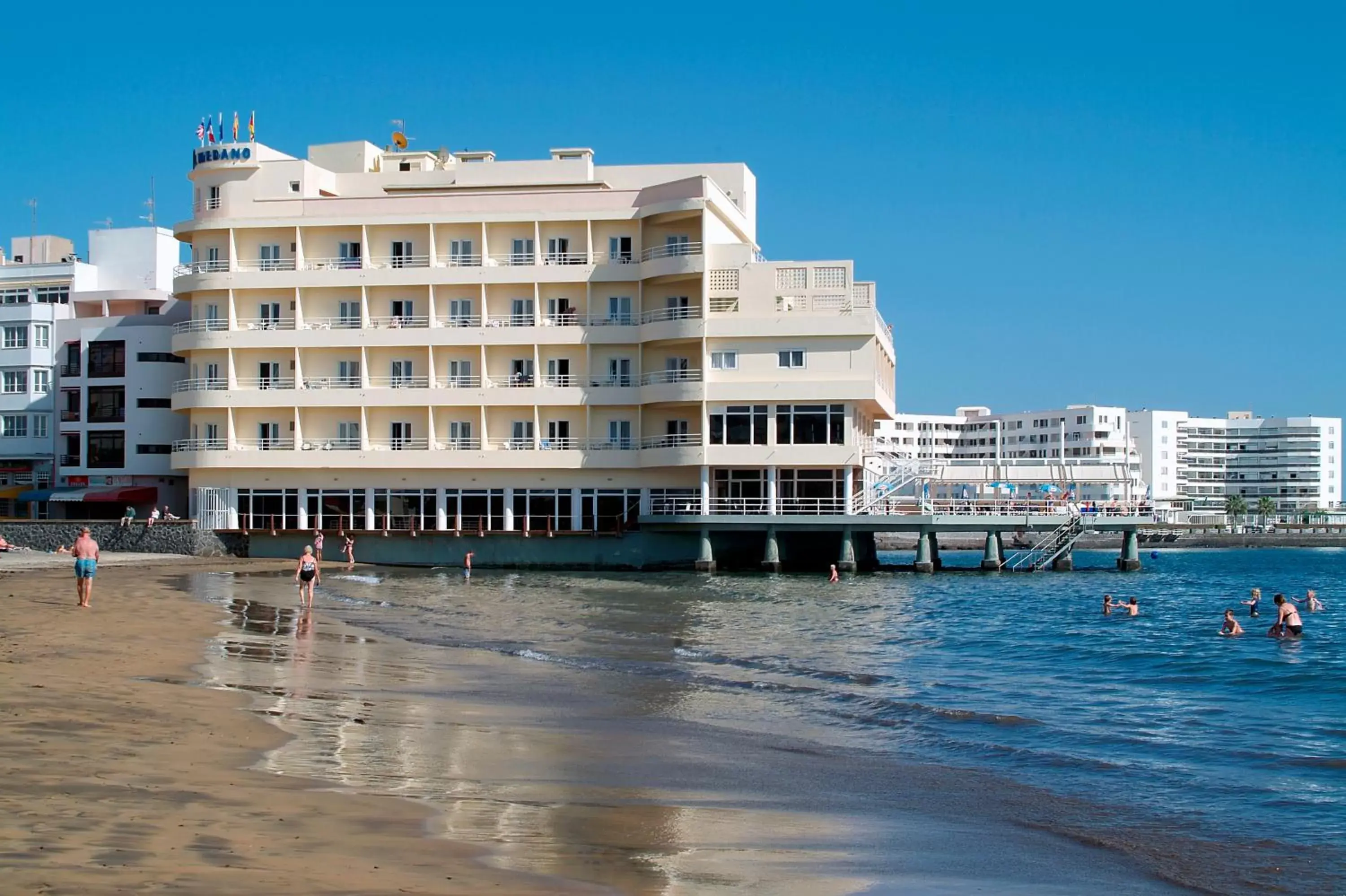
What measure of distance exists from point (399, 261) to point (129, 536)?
1783cm

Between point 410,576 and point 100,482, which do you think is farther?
point 100,482

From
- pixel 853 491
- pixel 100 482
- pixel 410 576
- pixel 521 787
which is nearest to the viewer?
pixel 521 787

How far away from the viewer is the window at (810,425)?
57188 mm

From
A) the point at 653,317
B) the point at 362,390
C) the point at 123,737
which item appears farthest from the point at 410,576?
the point at 123,737

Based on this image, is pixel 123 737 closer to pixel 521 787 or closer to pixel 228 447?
pixel 521 787

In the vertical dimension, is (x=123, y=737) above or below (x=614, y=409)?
below

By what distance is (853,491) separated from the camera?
2322 inches

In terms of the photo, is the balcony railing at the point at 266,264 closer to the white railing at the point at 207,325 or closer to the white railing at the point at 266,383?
the white railing at the point at 207,325

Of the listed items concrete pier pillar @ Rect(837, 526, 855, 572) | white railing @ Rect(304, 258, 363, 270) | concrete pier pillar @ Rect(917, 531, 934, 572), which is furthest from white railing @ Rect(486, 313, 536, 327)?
concrete pier pillar @ Rect(917, 531, 934, 572)

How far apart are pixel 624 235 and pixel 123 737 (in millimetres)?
48624

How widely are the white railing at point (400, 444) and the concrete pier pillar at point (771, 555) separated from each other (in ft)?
55.1

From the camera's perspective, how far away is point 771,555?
5750 centimetres

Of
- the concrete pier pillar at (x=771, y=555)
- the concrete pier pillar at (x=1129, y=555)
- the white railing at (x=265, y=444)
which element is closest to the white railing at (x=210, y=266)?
the white railing at (x=265, y=444)

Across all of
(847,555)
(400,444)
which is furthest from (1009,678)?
(400,444)
